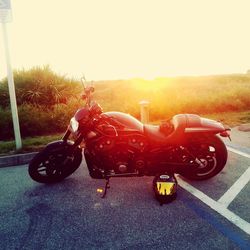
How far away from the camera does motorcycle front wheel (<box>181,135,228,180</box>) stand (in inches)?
171

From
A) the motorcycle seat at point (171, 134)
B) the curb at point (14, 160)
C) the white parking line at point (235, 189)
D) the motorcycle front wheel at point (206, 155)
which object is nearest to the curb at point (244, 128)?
the white parking line at point (235, 189)

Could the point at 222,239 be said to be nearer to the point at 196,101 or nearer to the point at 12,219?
the point at 12,219

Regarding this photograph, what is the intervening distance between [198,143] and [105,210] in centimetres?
164

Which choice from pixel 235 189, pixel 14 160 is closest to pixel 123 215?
pixel 235 189

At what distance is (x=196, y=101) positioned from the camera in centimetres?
1154

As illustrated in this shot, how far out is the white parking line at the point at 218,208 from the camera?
11.1 ft

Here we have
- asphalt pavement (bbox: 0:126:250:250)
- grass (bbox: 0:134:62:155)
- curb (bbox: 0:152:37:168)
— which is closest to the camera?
asphalt pavement (bbox: 0:126:250:250)

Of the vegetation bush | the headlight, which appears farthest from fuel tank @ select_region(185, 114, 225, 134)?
the vegetation bush

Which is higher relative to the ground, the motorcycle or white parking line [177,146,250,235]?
the motorcycle

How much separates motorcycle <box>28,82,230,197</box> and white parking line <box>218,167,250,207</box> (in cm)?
41

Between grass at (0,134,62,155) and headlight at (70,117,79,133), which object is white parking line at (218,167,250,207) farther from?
grass at (0,134,62,155)

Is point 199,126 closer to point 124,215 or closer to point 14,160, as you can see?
point 124,215

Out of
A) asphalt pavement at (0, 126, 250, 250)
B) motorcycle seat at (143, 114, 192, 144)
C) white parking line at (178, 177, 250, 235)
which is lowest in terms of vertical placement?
asphalt pavement at (0, 126, 250, 250)

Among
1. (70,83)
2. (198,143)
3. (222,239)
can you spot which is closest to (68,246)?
(222,239)
